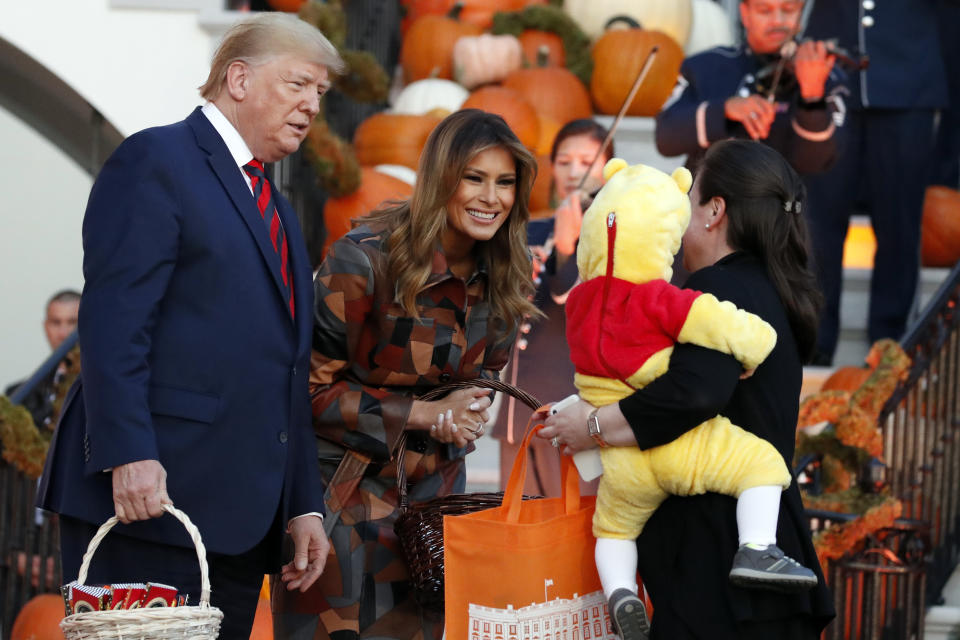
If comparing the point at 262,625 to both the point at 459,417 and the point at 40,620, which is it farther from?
the point at 40,620

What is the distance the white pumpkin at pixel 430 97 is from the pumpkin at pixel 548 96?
0.92 feet

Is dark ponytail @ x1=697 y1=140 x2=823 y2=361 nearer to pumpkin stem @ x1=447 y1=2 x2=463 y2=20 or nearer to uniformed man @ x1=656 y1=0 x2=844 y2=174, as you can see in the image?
uniformed man @ x1=656 y1=0 x2=844 y2=174

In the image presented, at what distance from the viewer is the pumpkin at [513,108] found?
6.32m

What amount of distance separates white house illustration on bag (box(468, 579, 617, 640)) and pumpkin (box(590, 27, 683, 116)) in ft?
14.5

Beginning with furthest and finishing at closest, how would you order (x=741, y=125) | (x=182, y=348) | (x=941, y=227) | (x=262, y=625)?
(x=941, y=227), (x=741, y=125), (x=262, y=625), (x=182, y=348)

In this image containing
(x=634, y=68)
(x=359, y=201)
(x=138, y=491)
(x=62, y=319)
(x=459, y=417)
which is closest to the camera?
(x=138, y=491)

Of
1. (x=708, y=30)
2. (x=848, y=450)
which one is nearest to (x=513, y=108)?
(x=708, y=30)

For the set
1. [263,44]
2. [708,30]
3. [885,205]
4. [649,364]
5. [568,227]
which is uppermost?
[708,30]

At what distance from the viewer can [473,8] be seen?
7562 millimetres

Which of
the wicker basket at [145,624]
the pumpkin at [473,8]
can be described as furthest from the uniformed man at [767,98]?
the wicker basket at [145,624]

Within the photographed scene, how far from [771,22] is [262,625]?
10.1 ft

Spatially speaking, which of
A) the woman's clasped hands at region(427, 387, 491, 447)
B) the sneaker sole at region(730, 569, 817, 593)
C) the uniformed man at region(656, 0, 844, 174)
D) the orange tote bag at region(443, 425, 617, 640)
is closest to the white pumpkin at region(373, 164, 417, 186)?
the uniformed man at region(656, 0, 844, 174)

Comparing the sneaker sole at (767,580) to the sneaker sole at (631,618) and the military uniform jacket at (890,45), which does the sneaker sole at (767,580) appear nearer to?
the sneaker sole at (631,618)

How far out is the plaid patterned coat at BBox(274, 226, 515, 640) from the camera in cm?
259
